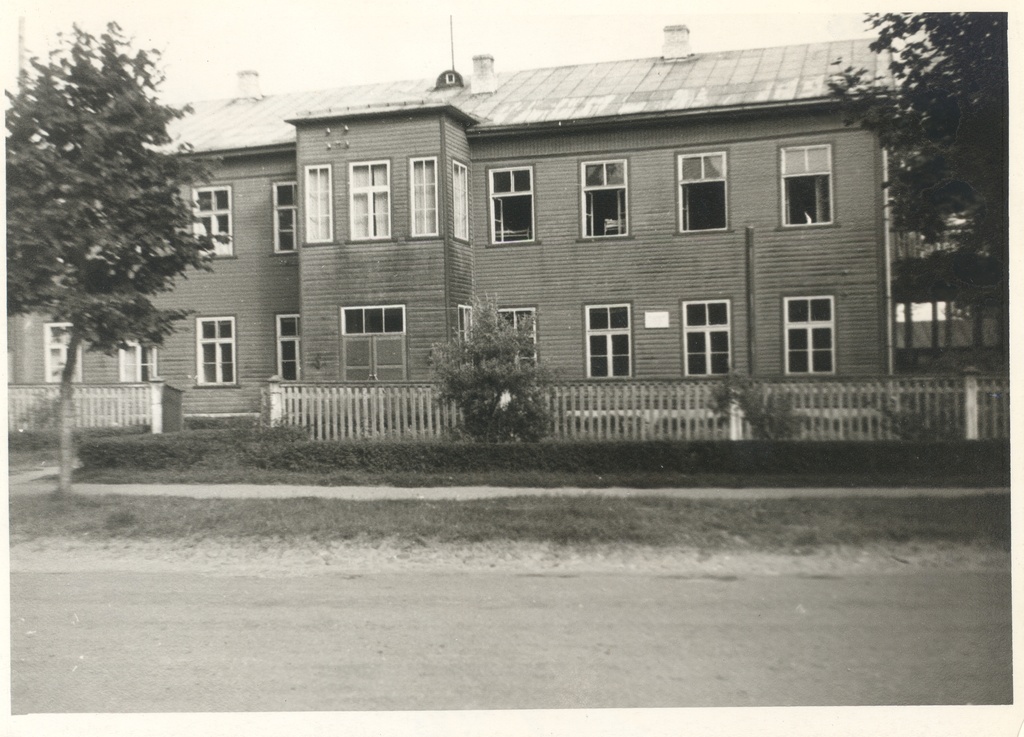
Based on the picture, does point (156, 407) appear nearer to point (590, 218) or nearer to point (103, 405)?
point (103, 405)

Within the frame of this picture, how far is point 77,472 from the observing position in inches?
464

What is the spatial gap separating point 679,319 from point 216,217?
11.6 metres

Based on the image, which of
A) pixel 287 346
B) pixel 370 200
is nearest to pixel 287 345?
pixel 287 346

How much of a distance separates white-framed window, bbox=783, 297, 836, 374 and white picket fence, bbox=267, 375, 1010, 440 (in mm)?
4525

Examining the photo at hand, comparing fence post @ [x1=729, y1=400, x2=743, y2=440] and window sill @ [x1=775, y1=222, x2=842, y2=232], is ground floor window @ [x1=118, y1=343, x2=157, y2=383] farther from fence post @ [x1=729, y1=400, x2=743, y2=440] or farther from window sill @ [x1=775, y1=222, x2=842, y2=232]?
window sill @ [x1=775, y1=222, x2=842, y2=232]

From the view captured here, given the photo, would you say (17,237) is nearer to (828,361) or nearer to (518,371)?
(518,371)

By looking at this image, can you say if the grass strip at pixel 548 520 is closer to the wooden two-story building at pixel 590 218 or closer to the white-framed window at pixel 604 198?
the wooden two-story building at pixel 590 218

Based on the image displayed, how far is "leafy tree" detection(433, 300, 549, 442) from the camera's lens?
1209 cm

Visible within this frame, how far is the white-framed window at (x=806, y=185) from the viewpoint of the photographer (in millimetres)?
16375

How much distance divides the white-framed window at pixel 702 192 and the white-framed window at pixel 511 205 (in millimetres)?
3433

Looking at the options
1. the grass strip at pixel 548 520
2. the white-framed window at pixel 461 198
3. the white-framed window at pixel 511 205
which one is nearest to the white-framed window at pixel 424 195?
the white-framed window at pixel 461 198

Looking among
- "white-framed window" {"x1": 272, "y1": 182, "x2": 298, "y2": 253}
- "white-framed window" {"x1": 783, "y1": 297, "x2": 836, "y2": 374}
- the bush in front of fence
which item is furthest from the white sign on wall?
"white-framed window" {"x1": 272, "y1": 182, "x2": 298, "y2": 253}

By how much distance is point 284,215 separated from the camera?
63.7 ft

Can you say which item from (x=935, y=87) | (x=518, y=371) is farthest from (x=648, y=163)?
(x=935, y=87)
